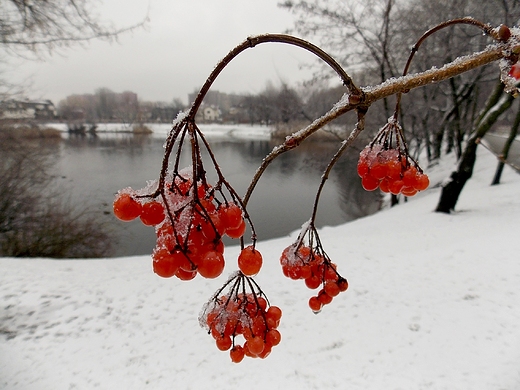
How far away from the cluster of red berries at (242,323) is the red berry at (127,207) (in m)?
0.37

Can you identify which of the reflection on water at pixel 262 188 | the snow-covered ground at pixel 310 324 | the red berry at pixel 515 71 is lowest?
the reflection on water at pixel 262 188

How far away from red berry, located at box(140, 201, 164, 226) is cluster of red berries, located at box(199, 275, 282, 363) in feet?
1.14

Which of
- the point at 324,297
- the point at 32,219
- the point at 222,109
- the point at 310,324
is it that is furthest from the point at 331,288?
the point at 222,109

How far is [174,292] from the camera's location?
5.54m

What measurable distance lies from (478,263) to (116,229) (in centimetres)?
882

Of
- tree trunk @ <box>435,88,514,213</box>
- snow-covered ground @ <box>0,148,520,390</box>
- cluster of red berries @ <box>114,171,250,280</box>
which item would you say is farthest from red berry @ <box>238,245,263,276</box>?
tree trunk @ <box>435,88,514,213</box>

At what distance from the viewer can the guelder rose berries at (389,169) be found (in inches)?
38.7

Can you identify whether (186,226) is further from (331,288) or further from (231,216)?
(331,288)

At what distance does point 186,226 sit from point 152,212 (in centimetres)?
7

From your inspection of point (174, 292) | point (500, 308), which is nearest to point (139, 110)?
point (174, 292)

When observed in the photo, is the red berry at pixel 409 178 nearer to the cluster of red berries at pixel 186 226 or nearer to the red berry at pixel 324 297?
the red berry at pixel 324 297

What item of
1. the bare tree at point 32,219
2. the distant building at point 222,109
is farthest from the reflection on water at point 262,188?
the distant building at point 222,109

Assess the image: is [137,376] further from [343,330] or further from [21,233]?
[21,233]

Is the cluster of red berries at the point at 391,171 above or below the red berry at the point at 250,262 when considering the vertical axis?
above
